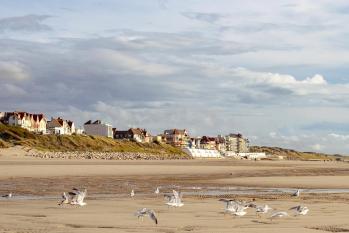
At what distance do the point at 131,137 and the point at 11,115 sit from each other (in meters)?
45.2

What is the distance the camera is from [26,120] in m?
152

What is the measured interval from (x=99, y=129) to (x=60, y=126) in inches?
832

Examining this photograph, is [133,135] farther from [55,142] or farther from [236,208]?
[236,208]

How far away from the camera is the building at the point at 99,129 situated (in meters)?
182

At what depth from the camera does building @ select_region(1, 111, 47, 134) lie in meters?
149

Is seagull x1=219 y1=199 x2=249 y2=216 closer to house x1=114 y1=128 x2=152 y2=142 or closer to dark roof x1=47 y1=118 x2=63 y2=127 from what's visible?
dark roof x1=47 y1=118 x2=63 y2=127

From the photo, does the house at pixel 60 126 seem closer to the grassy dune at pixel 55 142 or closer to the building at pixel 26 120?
the building at pixel 26 120

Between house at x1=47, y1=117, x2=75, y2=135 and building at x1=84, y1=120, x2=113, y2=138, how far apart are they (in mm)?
10845

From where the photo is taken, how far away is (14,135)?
115000 mm

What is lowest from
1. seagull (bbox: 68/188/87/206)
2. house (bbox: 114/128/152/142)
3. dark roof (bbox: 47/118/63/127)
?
seagull (bbox: 68/188/87/206)

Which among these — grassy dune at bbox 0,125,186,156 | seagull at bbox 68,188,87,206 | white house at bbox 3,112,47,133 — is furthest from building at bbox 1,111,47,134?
seagull at bbox 68,188,87,206

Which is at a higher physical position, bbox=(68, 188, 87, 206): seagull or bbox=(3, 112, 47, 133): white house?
bbox=(3, 112, 47, 133): white house

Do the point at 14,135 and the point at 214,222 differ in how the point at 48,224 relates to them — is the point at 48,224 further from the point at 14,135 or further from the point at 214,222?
the point at 14,135

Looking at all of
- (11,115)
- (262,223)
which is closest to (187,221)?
(262,223)
